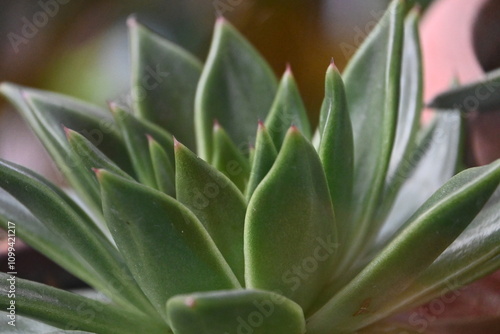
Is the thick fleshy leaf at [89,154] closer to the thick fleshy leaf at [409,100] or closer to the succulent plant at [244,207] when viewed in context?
the succulent plant at [244,207]

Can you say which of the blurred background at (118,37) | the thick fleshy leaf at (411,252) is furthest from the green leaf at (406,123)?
the blurred background at (118,37)

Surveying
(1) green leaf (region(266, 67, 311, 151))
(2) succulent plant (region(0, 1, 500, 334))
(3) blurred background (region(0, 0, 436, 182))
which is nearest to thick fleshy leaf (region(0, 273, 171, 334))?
(2) succulent plant (region(0, 1, 500, 334))

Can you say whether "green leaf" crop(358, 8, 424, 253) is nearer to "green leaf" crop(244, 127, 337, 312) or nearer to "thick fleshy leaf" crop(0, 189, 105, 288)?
A: "green leaf" crop(244, 127, 337, 312)

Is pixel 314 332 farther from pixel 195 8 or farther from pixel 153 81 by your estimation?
pixel 195 8

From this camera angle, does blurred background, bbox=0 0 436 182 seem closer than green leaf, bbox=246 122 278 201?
No

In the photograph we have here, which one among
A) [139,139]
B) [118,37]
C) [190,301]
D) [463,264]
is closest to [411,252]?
[463,264]

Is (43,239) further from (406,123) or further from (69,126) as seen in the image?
(406,123)

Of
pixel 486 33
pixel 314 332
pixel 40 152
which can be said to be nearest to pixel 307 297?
pixel 314 332

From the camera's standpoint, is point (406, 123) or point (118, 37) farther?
point (118, 37)
